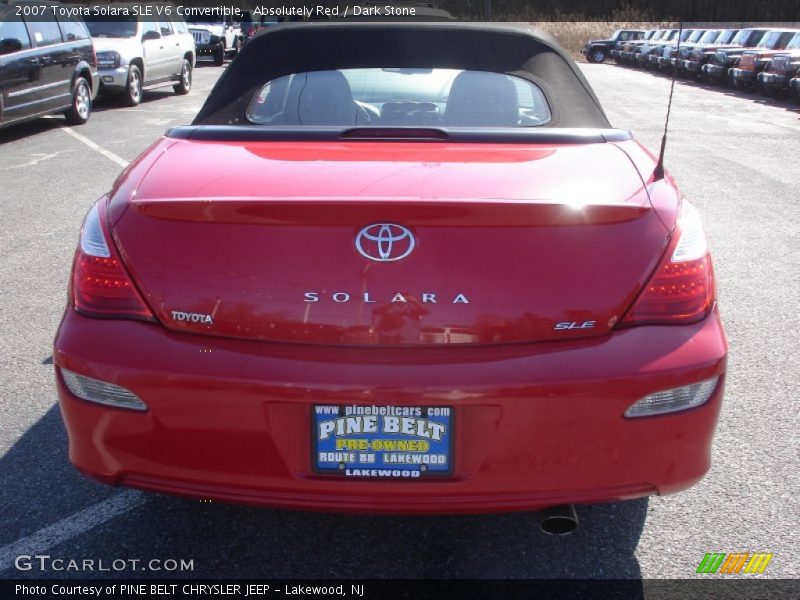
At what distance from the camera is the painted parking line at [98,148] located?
1018cm

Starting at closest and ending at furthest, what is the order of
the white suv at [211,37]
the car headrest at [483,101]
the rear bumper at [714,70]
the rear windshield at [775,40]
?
1. the car headrest at [483,101]
2. the rear windshield at [775,40]
3. the rear bumper at [714,70]
4. the white suv at [211,37]

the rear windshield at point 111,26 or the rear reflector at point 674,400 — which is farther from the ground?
the rear reflector at point 674,400

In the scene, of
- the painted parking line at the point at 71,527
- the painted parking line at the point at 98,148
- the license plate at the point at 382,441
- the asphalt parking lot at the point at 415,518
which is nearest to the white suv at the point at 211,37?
the painted parking line at the point at 98,148

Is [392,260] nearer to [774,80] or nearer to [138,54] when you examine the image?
[138,54]

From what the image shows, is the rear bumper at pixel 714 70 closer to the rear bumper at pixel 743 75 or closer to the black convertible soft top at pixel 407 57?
the rear bumper at pixel 743 75

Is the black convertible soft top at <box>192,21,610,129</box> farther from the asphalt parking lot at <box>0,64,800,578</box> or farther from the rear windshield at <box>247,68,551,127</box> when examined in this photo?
the asphalt parking lot at <box>0,64,800,578</box>

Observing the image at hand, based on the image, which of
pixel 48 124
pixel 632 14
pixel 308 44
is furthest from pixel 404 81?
pixel 632 14

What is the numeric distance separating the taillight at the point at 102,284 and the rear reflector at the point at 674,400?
1.31 m

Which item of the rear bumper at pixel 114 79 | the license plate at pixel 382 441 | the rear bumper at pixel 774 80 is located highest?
the license plate at pixel 382 441

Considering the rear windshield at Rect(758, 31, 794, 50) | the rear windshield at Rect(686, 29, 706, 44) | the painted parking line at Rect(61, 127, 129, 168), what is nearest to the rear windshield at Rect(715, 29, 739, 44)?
the rear windshield at Rect(686, 29, 706, 44)

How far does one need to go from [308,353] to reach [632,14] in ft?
215

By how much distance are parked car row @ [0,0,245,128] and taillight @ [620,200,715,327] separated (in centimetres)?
1032

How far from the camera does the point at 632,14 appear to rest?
62469mm

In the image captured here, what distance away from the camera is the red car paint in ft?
7.50
